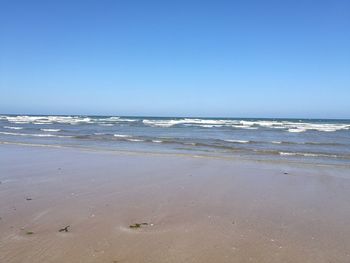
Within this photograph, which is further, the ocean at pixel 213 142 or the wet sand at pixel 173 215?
the ocean at pixel 213 142

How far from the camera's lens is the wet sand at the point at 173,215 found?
4461mm

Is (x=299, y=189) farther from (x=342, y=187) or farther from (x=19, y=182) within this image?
(x=19, y=182)

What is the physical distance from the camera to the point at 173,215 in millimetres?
6020

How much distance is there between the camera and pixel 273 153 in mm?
15898

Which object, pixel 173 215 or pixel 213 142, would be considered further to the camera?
pixel 213 142

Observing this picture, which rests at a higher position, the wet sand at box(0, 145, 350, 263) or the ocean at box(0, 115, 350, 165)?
the wet sand at box(0, 145, 350, 263)

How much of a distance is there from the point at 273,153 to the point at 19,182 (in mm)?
10965

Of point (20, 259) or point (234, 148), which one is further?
point (234, 148)

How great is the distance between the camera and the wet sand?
4.46m

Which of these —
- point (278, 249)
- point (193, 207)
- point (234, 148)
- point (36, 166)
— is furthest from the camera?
point (234, 148)

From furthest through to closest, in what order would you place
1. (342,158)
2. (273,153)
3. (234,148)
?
1. (234,148)
2. (273,153)
3. (342,158)

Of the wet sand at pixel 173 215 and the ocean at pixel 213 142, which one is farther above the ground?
the wet sand at pixel 173 215

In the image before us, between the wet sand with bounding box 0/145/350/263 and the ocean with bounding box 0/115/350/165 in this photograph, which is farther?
the ocean with bounding box 0/115/350/165

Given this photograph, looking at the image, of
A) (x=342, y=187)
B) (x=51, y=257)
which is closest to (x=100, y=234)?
(x=51, y=257)
